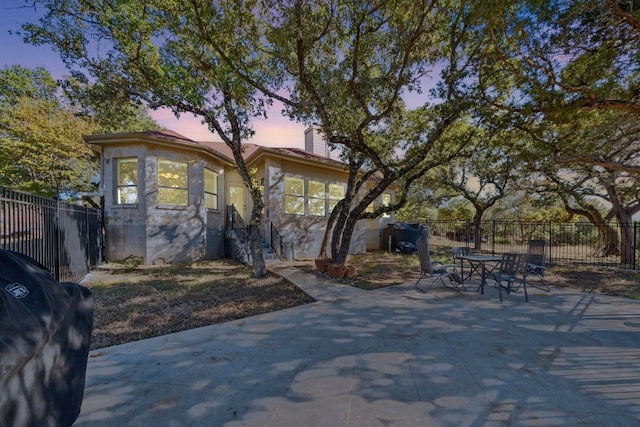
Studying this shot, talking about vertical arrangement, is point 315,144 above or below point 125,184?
above

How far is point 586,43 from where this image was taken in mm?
5812

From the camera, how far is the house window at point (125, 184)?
9.82 meters

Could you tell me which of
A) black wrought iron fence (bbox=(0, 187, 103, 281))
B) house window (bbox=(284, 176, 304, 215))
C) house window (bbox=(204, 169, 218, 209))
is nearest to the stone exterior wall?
black wrought iron fence (bbox=(0, 187, 103, 281))

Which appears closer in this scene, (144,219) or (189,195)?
(144,219)

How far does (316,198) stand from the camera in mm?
12625

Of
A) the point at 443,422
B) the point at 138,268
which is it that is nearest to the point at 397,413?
the point at 443,422

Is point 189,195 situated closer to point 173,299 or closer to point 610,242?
point 173,299

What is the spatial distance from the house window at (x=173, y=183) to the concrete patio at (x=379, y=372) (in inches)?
300

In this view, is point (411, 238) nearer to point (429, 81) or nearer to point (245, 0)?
point (429, 81)

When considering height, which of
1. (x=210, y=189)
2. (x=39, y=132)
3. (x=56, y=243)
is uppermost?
(x=39, y=132)

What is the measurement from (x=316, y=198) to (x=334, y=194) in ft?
3.67

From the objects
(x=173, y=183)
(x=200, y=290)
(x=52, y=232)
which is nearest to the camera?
(x=52, y=232)

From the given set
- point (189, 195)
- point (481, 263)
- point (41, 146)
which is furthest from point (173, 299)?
point (41, 146)

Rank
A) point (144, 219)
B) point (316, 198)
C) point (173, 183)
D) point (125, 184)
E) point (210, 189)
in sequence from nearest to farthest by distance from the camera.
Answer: point (144, 219) < point (125, 184) < point (173, 183) < point (210, 189) < point (316, 198)
